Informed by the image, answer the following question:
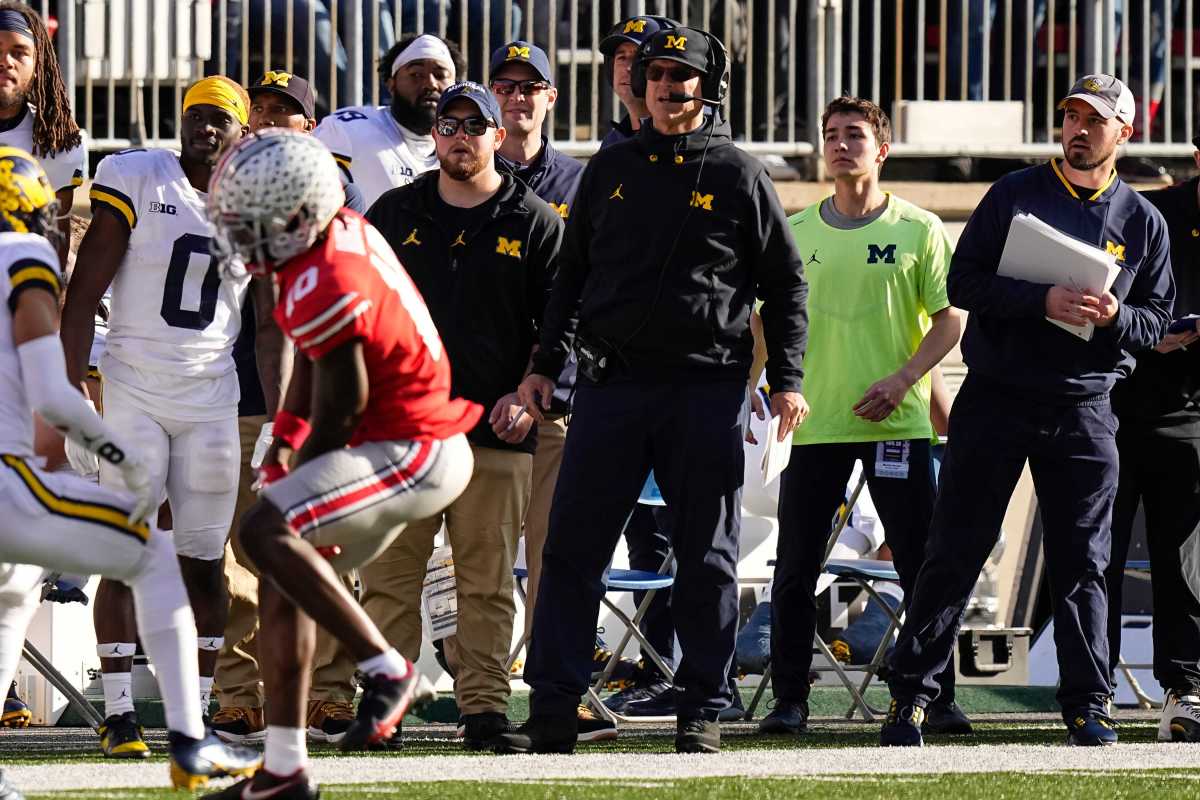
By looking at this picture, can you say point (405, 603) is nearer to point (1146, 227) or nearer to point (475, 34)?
point (1146, 227)

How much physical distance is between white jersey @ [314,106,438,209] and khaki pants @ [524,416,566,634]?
1.09 m

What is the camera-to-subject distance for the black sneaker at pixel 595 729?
7.80m

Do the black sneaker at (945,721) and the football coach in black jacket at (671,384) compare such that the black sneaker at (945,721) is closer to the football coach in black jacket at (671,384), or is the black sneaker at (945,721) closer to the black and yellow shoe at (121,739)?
the football coach in black jacket at (671,384)

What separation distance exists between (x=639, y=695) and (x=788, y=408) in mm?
2050

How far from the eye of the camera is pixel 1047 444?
24.7ft

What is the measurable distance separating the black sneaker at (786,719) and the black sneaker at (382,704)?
289 cm

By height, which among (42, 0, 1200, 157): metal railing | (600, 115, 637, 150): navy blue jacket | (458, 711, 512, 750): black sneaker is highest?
(42, 0, 1200, 157): metal railing

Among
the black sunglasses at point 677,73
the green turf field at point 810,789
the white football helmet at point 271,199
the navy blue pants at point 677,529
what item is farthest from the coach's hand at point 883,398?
the white football helmet at point 271,199

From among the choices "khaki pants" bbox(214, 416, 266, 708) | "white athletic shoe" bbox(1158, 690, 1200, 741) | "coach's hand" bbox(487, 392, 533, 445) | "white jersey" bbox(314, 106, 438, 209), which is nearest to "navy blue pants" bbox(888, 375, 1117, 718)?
"white athletic shoe" bbox(1158, 690, 1200, 741)

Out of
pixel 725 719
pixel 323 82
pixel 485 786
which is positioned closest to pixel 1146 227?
pixel 725 719

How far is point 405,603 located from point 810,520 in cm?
153

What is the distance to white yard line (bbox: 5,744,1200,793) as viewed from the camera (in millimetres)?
6199

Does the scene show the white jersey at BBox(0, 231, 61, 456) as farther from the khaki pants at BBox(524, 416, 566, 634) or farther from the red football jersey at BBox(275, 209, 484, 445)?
the khaki pants at BBox(524, 416, 566, 634)

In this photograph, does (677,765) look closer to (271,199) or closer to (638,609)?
(638,609)
